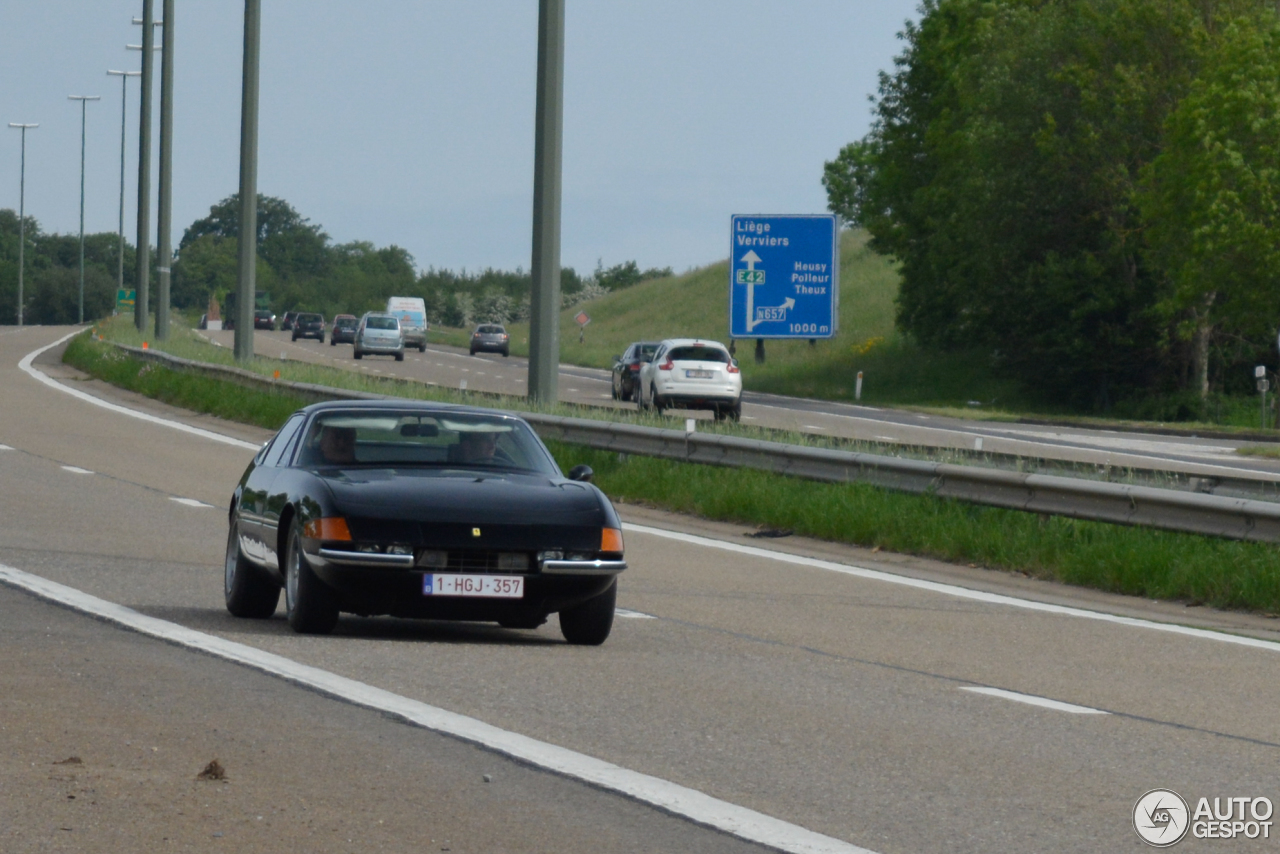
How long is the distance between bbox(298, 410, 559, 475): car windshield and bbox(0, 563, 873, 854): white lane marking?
1.31m

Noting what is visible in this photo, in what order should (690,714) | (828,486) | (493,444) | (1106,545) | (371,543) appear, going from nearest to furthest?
(690,714), (371,543), (493,444), (1106,545), (828,486)

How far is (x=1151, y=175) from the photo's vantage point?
55906mm

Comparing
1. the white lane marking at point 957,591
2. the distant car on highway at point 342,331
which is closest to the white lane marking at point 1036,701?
the white lane marking at point 957,591

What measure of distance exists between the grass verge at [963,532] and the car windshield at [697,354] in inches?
781

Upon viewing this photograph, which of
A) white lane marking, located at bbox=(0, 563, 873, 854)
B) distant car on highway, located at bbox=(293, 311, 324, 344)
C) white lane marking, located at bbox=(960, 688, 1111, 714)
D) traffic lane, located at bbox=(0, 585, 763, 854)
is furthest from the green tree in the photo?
distant car on highway, located at bbox=(293, 311, 324, 344)

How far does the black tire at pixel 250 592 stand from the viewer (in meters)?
11.5

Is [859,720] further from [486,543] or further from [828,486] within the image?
[828,486]

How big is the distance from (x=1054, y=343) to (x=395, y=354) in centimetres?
2617

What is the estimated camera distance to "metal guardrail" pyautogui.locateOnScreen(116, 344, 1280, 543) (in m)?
14.0

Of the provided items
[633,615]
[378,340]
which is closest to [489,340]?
[378,340]

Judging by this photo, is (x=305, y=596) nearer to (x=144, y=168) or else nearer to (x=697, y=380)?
(x=697, y=380)

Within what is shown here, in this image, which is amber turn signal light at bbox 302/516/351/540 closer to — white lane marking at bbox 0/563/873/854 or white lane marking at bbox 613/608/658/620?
white lane marking at bbox 0/563/873/854

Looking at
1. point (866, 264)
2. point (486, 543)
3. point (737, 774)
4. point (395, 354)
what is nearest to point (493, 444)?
point (486, 543)

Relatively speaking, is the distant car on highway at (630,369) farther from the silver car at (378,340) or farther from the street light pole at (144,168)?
the silver car at (378,340)
